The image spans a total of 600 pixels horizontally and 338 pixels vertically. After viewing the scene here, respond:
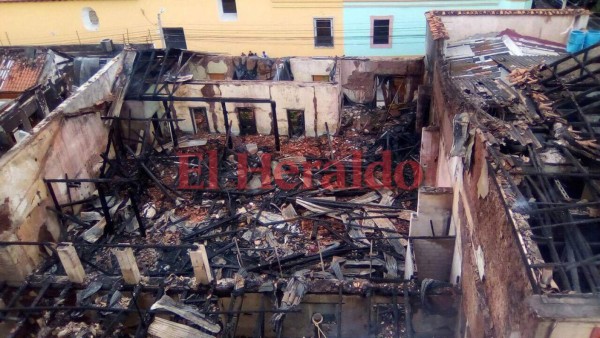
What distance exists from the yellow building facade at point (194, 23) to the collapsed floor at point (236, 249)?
22.6ft

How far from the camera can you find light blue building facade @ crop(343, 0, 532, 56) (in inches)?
992

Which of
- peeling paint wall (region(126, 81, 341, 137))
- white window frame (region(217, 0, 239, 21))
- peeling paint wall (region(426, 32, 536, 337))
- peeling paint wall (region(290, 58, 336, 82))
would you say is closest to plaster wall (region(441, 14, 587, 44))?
peeling paint wall (region(126, 81, 341, 137))

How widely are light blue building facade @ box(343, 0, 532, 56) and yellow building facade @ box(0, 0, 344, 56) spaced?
73 centimetres

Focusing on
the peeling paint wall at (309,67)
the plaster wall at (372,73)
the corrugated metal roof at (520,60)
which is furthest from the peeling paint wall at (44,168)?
the corrugated metal roof at (520,60)

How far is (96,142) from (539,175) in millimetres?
15567

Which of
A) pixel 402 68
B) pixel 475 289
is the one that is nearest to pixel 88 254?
pixel 475 289

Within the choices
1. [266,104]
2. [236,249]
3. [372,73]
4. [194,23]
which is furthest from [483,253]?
[194,23]

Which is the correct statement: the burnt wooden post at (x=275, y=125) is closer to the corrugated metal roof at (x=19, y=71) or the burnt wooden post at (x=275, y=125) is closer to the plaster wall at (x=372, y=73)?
the plaster wall at (x=372, y=73)

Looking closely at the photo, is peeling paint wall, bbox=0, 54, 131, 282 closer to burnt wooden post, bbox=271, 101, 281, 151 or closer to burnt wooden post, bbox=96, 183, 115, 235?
burnt wooden post, bbox=96, 183, 115, 235

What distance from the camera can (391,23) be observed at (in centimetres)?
2614

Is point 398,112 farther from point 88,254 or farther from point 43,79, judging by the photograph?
point 43,79

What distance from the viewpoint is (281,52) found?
2792 cm

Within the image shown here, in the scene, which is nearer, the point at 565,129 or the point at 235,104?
the point at 565,129

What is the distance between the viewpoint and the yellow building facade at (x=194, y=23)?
2653 cm
